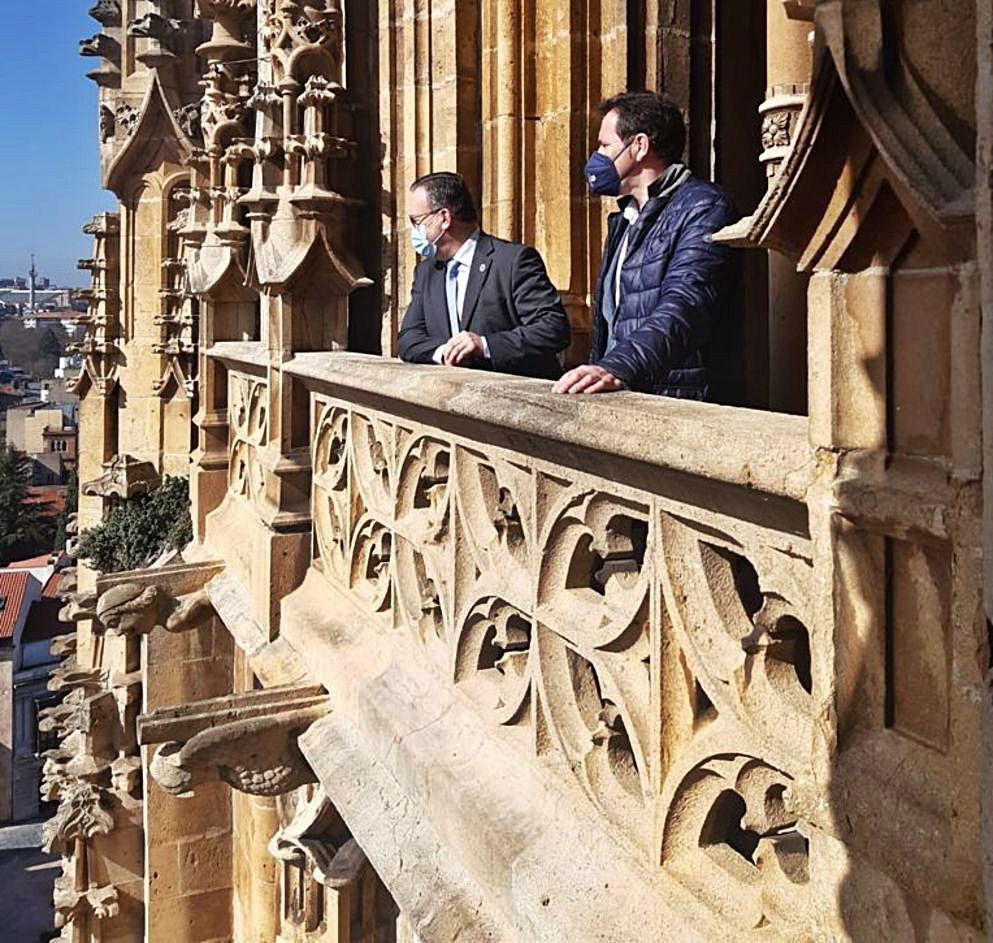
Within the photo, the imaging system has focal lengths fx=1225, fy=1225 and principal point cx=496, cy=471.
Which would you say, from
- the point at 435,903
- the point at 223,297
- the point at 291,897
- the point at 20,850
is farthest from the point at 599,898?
the point at 20,850

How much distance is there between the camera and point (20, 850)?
87.9 feet

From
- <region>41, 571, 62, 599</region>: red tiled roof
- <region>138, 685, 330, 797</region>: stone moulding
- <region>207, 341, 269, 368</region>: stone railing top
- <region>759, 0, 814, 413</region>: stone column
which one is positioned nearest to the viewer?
<region>138, 685, 330, 797</region>: stone moulding

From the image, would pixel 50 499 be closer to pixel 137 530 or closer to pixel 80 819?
pixel 137 530

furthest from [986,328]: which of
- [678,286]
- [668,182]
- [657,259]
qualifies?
[668,182]

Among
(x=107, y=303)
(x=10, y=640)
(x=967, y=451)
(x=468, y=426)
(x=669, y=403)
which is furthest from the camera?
(x=10, y=640)

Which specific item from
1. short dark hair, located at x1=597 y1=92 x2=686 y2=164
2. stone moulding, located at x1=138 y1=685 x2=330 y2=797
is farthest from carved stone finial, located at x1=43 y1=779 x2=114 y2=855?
short dark hair, located at x1=597 y1=92 x2=686 y2=164

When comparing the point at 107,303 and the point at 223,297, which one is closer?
the point at 223,297

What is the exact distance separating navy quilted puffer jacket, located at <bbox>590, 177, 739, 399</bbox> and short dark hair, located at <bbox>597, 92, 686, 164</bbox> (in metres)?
0.11

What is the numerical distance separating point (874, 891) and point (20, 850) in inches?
1133

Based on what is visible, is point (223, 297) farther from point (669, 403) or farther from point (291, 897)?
point (669, 403)

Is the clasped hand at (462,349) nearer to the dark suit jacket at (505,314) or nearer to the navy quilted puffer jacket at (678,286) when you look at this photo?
the dark suit jacket at (505,314)

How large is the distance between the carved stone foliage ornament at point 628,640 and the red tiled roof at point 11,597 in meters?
32.2

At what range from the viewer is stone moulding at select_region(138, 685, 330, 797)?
3.42m

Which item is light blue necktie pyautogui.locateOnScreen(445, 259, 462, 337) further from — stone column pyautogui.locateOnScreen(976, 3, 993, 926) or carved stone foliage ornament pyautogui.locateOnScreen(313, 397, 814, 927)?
stone column pyautogui.locateOnScreen(976, 3, 993, 926)
